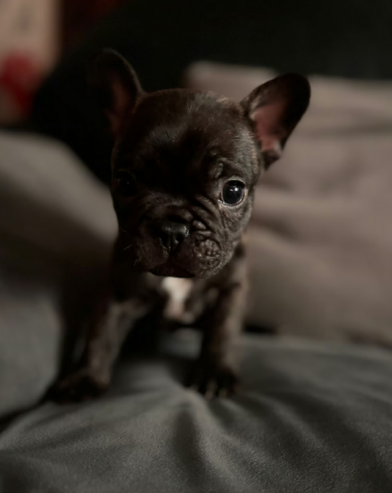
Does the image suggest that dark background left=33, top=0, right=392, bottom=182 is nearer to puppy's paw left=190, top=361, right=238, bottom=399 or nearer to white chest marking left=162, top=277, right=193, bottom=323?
white chest marking left=162, top=277, right=193, bottom=323

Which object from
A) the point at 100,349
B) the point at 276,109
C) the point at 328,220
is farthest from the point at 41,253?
the point at 328,220

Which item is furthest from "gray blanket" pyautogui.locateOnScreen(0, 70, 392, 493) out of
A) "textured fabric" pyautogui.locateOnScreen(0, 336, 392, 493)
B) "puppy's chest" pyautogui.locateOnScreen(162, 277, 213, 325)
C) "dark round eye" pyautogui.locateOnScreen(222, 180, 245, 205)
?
"dark round eye" pyautogui.locateOnScreen(222, 180, 245, 205)

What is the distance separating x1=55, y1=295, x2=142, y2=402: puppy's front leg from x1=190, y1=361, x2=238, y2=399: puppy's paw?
0.19m

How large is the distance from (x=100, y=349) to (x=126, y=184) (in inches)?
15.2

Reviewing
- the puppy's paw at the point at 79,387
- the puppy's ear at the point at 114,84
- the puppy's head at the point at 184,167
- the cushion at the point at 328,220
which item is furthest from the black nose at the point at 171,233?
the cushion at the point at 328,220

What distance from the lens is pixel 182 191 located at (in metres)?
0.94

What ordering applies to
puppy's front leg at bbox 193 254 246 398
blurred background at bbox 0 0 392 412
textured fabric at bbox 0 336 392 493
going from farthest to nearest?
blurred background at bbox 0 0 392 412
puppy's front leg at bbox 193 254 246 398
textured fabric at bbox 0 336 392 493

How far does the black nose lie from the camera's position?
910 mm

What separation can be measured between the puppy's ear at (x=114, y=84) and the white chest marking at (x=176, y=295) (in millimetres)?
356

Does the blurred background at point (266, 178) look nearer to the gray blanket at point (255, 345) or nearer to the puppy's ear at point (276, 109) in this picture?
the gray blanket at point (255, 345)

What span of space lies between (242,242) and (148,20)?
1.12m

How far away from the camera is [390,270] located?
1366 mm

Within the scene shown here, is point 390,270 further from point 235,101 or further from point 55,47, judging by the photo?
point 55,47

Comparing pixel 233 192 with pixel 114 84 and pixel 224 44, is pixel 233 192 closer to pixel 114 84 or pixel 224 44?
pixel 114 84
